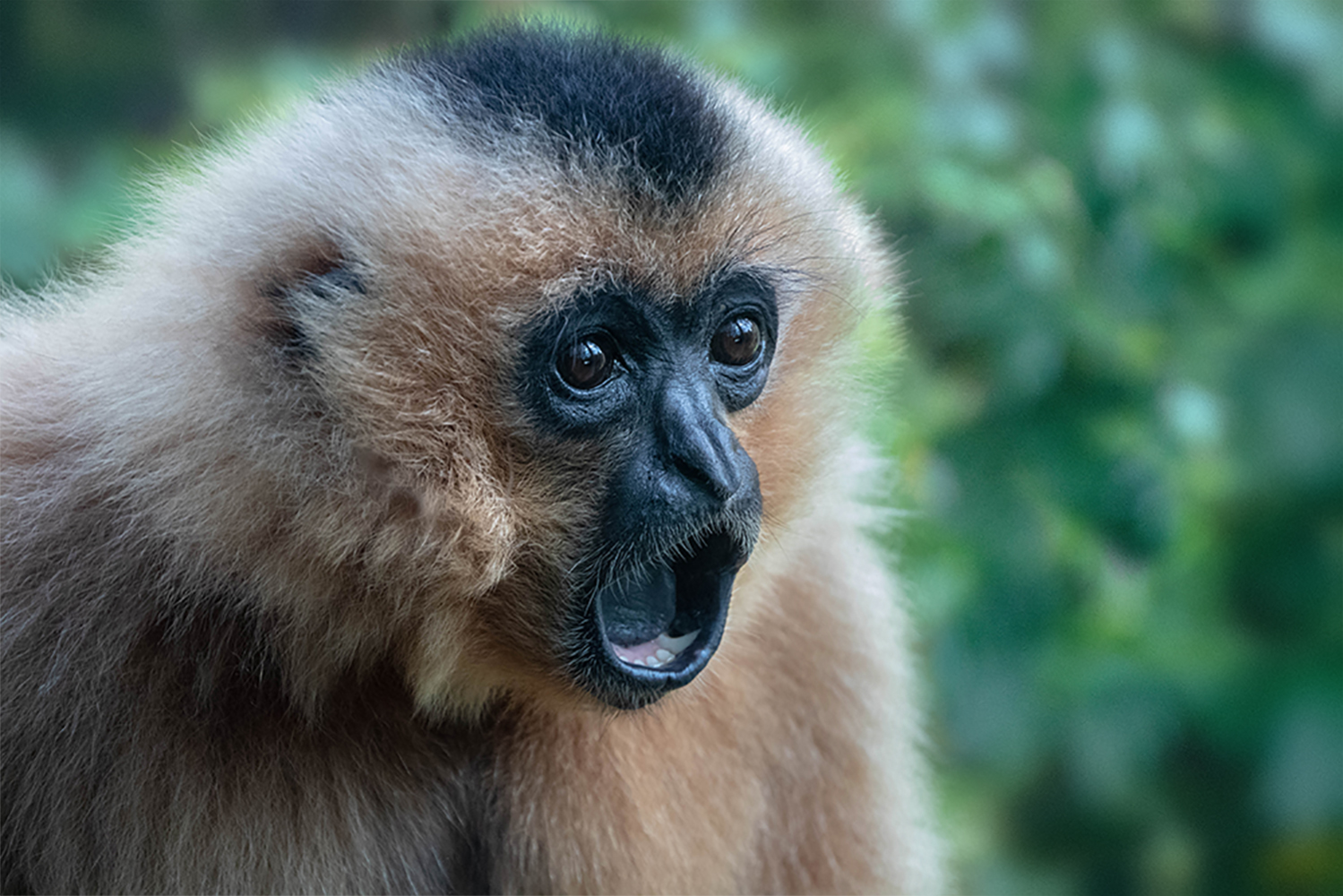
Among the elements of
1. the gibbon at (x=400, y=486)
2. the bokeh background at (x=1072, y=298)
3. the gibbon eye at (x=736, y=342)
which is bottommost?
the gibbon at (x=400, y=486)

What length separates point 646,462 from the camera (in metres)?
1.63

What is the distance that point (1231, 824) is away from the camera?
10.7 feet

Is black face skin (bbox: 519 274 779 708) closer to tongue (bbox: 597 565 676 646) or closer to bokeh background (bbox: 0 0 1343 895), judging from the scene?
tongue (bbox: 597 565 676 646)

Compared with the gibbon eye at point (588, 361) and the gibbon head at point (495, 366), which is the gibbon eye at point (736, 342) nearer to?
the gibbon head at point (495, 366)

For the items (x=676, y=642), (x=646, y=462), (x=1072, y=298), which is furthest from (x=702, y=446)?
(x=1072, y=298)

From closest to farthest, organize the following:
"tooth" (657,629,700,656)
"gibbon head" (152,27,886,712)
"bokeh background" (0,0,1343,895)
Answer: "gibbon head" (152,27,886,712) → "tooth" (657,629,700,656) → "bokeh background" (0,0,1343,895)

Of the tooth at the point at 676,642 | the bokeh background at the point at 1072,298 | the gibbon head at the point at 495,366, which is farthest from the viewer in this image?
the bokeh background at the point at 1072,298

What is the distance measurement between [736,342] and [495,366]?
1.23ft

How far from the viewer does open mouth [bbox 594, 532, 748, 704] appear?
1.66 m

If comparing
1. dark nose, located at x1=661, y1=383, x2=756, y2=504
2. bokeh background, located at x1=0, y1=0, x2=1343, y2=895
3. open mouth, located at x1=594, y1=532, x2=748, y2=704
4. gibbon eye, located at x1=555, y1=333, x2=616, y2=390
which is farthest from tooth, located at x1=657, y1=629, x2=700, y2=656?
bokeh background, located at x1=0, y1=0, x2=1343, y2=895

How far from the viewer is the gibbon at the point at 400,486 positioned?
1570 mm

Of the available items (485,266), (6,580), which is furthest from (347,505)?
(6,580)

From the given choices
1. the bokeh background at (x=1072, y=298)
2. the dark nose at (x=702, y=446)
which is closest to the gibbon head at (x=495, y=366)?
the dark nose at (x=702, y=446)

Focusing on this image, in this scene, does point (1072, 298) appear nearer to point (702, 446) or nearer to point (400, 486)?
point (702, 446)
